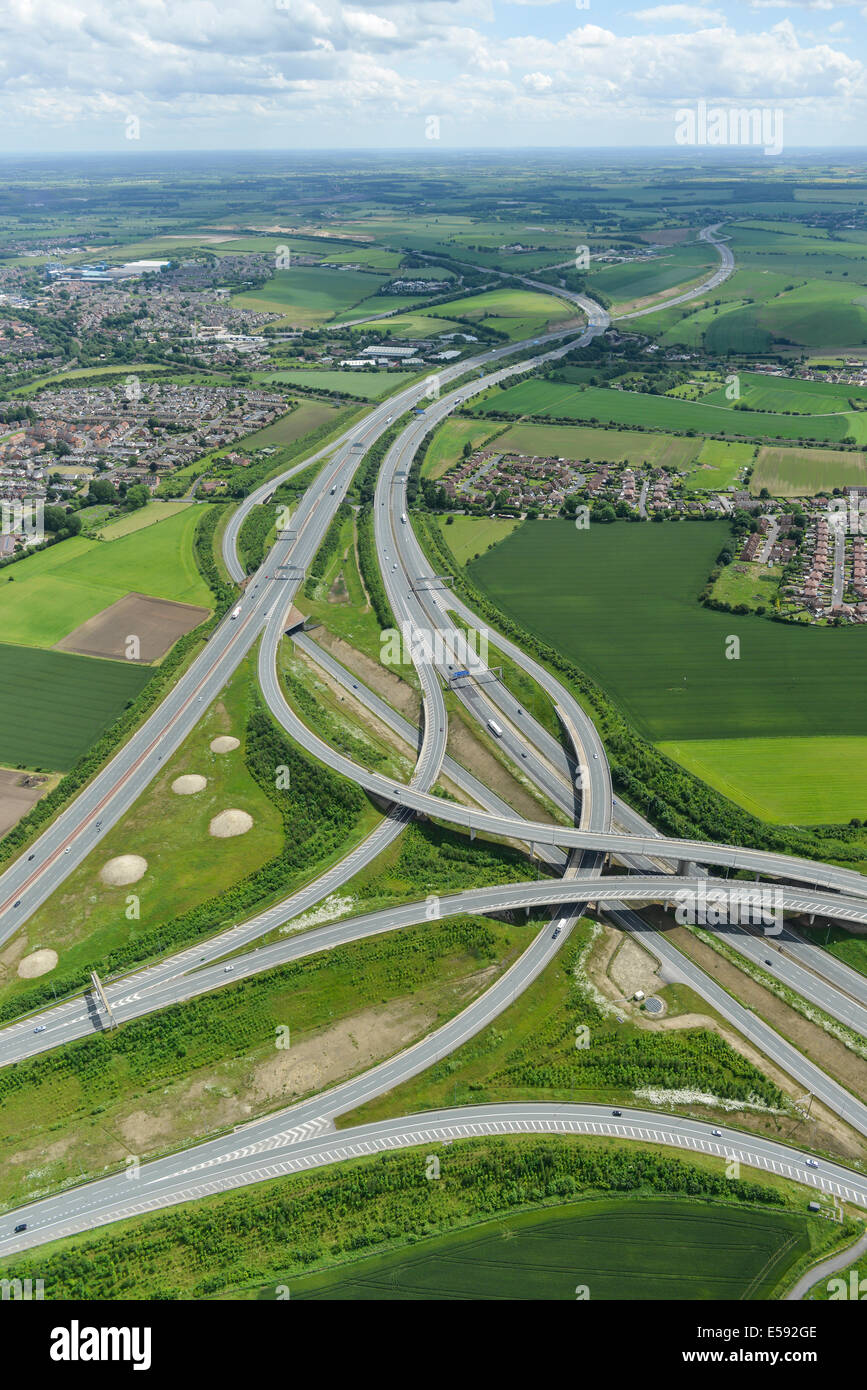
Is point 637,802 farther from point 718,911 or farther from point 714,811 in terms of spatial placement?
point 718,911

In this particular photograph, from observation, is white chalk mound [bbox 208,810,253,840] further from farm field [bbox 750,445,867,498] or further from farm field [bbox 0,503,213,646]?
farm field [bbox 750,445,867,498]

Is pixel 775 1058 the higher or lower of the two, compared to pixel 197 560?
lower


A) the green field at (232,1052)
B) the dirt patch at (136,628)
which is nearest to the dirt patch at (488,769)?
the green field at (232,1052)

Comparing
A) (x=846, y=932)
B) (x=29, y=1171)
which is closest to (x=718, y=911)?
(x=846, y=932)

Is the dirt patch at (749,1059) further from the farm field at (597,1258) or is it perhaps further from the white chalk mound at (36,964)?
the white chalk mound at (36,964)

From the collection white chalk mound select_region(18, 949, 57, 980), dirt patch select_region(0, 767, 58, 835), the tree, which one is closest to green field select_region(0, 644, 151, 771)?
dirt patch select_region(0, 767, 58, 835)
